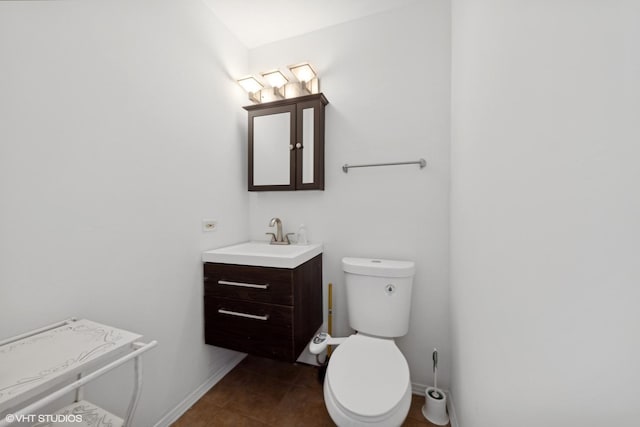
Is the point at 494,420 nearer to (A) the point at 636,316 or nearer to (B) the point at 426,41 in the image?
(A) the point at 636,316

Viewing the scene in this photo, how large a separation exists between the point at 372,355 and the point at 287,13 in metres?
2.18

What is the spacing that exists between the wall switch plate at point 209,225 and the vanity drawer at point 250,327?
1.47ft

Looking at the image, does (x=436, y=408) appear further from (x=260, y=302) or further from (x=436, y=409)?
(x=260, y=302)

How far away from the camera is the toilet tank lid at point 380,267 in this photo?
1.38 meters

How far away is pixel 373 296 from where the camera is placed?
55.7 inches

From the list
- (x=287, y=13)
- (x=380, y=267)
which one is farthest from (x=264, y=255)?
(x=287, y=13)

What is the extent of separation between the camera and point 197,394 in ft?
4.80

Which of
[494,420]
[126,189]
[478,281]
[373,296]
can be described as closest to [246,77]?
[126,189]

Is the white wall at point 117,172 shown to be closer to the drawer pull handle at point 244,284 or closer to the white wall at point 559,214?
the drawer pull handle at point 244,284

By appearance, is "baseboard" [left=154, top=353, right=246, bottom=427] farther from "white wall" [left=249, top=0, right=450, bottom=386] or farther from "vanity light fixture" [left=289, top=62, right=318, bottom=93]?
"vanity light fixture" [left=289, top=62, right=318, bottom=93]

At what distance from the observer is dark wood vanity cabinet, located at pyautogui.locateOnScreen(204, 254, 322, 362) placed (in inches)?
52.1

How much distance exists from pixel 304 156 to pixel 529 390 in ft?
5.11

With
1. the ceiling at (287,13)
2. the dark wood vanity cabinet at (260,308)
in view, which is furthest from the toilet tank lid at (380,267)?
the ceiling at (287,13)

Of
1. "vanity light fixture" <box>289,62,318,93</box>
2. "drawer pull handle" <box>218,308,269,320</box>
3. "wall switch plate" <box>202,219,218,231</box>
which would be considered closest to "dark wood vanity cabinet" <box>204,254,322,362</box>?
"drawer pull handle" <box>218,308,269,320</box>
